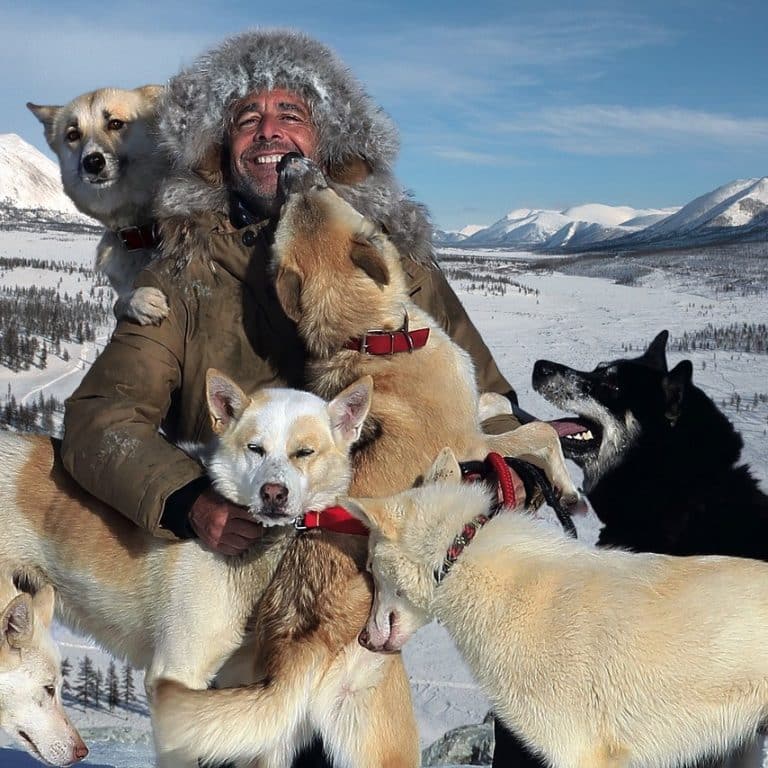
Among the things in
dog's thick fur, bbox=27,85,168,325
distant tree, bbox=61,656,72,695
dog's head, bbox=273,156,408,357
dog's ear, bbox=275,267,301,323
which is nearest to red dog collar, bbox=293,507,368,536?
dog's head, bbox=273,156,408,357

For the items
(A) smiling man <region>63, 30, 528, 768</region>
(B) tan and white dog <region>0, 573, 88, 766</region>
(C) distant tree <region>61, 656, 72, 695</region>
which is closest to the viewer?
(A) smiling man <region>63, 30, 528, 768</region>

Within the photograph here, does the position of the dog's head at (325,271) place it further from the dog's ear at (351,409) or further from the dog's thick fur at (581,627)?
the dog's thick fur at (581,627)

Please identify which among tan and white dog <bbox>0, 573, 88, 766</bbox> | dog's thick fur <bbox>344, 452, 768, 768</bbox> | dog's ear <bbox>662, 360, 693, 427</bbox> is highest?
dog's ear <bbox>662, 360, 693, 427</bbox>

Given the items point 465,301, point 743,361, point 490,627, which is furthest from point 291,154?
point 465,301

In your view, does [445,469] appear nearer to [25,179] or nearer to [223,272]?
[223,272]

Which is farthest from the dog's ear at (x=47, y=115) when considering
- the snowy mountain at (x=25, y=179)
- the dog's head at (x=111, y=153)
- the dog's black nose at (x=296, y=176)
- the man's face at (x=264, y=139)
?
the snowy mountain at (x=25, y=179)

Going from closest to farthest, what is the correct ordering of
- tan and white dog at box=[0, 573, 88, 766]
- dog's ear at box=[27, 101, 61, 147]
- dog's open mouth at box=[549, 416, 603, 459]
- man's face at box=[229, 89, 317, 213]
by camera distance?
tan and white dog at box=[0, 573, 88, 766], man's face at box=[229, 89, 317, 213], dog's open mouth at box=[549, 416, 603, 459], dog's ear at box=[27, 101, 61, 147]

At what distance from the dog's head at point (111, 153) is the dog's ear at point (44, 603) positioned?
2.18m

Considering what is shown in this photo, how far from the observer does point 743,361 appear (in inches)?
595

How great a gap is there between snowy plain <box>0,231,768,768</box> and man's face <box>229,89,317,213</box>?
9.63 ft

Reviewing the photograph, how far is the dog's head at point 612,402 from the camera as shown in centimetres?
419

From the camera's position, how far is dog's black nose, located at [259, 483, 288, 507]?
8.72 feet

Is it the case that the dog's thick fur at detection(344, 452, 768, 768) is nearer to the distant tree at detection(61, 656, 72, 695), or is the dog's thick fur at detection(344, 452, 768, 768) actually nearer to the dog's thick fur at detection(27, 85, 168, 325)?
the dog's thick fur at detection(27, 85, 168, 325)

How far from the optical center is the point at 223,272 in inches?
132
